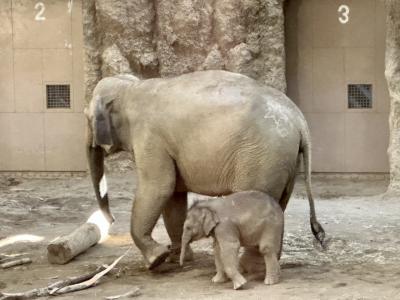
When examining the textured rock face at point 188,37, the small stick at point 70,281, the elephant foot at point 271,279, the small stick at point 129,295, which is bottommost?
the small stick at point 129,295

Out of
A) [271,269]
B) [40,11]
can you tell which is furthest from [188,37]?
[271,269]

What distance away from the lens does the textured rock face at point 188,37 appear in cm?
1159

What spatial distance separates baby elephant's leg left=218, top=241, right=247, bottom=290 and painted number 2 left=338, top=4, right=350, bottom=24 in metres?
7.69

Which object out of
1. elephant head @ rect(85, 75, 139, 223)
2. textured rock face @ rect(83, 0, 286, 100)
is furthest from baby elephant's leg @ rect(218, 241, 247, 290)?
textured rock face @ rect(83, 0, 286, 100)

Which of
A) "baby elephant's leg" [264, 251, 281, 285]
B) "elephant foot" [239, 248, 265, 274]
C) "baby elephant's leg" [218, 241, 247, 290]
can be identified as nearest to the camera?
"baby elephant's leg" [218, 241, 247, 290]

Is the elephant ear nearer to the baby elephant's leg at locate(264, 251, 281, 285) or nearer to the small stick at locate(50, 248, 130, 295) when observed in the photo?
the small stick at locate(50, 248, 130, 295)

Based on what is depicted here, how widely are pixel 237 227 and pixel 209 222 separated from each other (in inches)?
7.2

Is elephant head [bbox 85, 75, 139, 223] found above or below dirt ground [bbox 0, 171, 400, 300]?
above

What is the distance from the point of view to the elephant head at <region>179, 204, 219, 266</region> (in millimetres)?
5121

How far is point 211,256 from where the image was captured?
253 inches

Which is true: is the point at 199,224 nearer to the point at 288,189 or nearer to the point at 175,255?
the point at 288,189

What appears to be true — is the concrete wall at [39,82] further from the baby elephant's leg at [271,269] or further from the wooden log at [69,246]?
the baby elephant's leg at [271,269]

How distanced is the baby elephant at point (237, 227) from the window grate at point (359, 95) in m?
7.27

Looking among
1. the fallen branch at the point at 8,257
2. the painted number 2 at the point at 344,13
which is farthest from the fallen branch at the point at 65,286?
the painted number 2 at the point at 344,13
